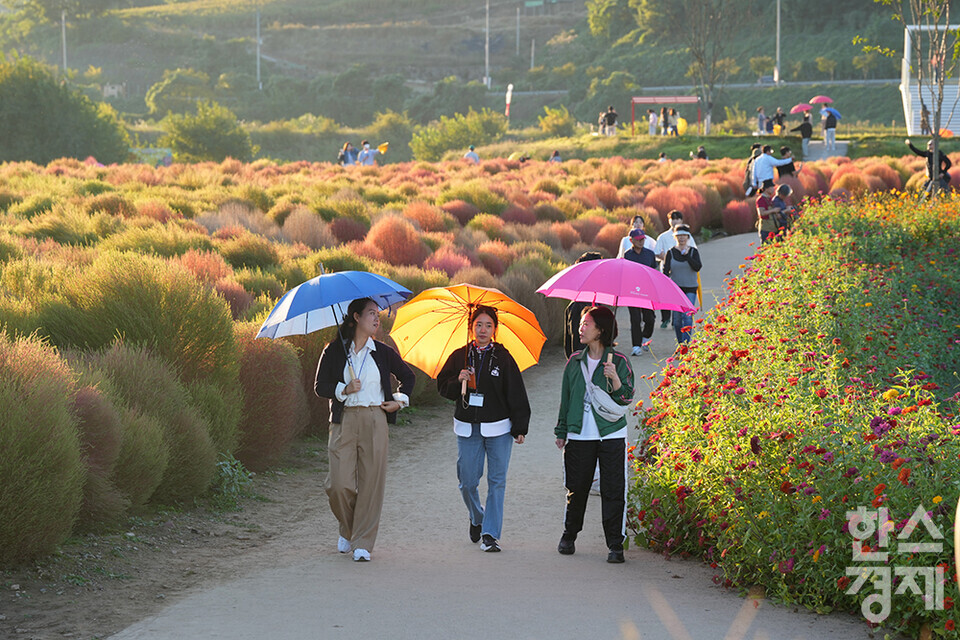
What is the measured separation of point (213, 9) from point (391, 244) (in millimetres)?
169551

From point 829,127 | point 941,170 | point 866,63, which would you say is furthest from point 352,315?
point 866,63

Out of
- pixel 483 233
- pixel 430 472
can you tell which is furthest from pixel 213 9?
pixel 430 472

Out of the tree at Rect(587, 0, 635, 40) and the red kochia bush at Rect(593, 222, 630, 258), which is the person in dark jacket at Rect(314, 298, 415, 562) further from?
the tree at Rect(587, 0, 635, 40)

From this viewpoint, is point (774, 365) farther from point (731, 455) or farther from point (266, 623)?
point (266, 623)

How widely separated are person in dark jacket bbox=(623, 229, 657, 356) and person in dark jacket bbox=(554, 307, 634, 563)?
5.31 meters

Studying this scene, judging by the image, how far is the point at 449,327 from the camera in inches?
294

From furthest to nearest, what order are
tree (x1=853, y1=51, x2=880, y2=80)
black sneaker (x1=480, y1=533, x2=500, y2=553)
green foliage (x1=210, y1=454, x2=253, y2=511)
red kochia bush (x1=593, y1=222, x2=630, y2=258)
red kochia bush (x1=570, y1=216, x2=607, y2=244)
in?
tree (x1=853, y1=51, x2=880, y2=80), red kochia bush (x1=570, y1=216, x2=607, y2=244), red kochia bush (x1=593, y1=222, x2=630, y2=258), green foliage (x1=210, y1=454, x2=253, y2=511), black sneaker (x1=480, y1=533, x2=500, y2=553)

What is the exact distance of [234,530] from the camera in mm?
7832

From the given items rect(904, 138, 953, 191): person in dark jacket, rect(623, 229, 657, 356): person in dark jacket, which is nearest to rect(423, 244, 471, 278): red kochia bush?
rect(623, 229, 657, 356): person in dark jacket

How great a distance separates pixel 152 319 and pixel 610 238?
13227 millimetres

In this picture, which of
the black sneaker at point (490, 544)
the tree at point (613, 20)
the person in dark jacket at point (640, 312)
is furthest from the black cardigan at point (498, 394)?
the tree at point (613, 20)

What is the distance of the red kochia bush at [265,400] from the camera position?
9391mm

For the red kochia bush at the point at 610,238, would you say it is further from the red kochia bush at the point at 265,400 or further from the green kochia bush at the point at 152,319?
the green kochia bush at the point at 152,319

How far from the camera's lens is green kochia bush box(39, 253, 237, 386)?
913 centimetres
